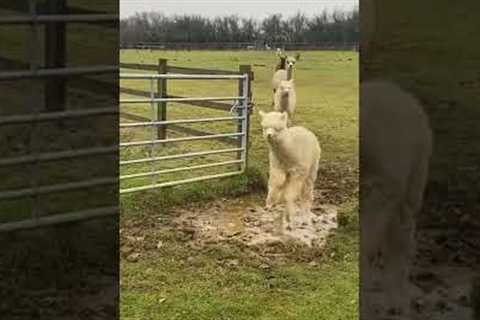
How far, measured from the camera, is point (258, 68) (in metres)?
3.29

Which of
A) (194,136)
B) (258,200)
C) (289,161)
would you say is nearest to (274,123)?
(289,161)

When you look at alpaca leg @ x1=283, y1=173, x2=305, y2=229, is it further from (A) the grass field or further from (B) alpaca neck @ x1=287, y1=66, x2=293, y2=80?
(B) alpaca neck @ x1=287, y1=66, x2=293, y2=80

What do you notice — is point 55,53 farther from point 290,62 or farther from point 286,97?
point 286,97

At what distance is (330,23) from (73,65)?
76 centimetres

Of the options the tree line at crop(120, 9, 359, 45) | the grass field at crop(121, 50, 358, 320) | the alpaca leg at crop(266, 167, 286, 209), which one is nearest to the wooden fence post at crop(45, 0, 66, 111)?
the tree line at crop(120, 9, 359, 45)

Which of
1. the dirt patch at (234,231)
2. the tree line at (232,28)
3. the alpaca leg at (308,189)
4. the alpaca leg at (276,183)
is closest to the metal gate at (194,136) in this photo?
the dirt patch at (234,231)

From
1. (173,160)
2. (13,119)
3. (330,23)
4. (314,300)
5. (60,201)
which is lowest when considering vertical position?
(314,300)

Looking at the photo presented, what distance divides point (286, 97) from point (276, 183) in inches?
15.5

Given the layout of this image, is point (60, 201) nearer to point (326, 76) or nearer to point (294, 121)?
point (326, 76)

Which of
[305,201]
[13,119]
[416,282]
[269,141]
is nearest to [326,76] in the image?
[269,141]

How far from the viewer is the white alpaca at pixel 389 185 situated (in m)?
1.04

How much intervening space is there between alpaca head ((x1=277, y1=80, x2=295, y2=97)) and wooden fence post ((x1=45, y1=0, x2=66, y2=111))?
187cm

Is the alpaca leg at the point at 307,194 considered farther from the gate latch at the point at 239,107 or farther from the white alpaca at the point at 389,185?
the white alpaca at the point at 389,185

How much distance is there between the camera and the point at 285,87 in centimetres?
285
